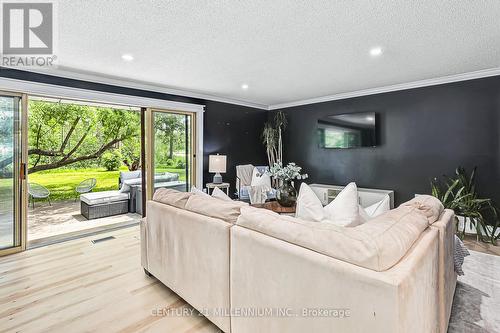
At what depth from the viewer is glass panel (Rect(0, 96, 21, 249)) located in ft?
10.4

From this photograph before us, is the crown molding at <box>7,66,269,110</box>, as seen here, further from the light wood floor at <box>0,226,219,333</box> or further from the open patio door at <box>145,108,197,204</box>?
the light wood floor at <box>0,226,219,333</box>

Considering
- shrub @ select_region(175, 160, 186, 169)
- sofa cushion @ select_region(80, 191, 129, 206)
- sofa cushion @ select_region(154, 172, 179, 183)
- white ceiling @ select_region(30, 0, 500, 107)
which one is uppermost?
white ceiling @ select_region(30, 0, 500, 107)

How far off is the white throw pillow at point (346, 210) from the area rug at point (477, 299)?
3.36ft

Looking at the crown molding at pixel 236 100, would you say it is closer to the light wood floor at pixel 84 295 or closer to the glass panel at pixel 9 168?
the glass panel at pixel 9 168

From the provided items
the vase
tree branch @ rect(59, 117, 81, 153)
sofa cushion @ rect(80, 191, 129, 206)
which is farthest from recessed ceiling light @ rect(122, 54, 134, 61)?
tree branch @ rect(59, 117, 81, 153)

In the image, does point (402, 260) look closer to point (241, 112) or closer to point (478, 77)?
point (478, 77)

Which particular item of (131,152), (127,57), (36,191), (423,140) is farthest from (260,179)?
(131,152)

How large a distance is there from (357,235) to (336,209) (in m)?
0.78

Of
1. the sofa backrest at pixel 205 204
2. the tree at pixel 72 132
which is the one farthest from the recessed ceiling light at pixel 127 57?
the tree at pixel 72 132

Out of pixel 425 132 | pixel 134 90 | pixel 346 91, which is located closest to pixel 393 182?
pixel 425 132

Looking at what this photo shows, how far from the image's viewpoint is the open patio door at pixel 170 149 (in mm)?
4427

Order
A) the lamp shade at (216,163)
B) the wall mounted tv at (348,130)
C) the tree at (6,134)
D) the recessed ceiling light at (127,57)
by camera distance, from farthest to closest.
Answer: the lamp shade at (216,163) < the wall mounted tv at (348,130) < the tree at (6,134) < the recessed ceiling light at (127,57)

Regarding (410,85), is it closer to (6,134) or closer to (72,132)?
(6,134)

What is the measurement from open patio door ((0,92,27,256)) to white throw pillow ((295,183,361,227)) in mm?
3620
